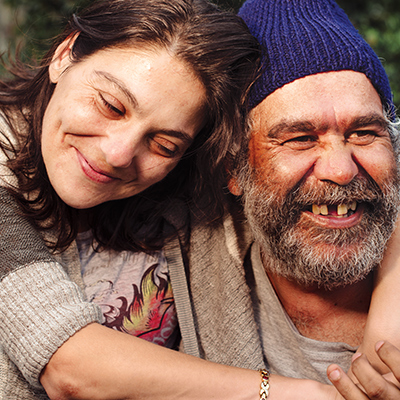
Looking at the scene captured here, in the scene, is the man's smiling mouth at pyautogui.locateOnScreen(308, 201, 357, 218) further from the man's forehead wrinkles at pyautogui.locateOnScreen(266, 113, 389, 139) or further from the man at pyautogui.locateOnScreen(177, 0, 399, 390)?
the man's forehead wrinkles at pyautogui.locateOnScreen(266, 113, 389, 139)

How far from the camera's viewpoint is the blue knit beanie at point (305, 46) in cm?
214

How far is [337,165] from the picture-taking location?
2059 mm

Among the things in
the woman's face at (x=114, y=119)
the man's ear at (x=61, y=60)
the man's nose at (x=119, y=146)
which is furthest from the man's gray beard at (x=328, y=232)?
the man's ear at (x=61, y=60)

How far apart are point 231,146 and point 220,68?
0.43 meters

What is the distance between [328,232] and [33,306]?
1.35m

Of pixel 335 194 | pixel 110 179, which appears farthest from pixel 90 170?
pixel 335 194

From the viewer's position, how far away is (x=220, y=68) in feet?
7.03

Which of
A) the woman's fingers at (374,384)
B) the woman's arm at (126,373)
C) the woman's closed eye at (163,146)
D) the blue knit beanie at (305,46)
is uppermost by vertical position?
the blue knit beanie at (305,46)

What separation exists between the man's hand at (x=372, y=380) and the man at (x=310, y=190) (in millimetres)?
505

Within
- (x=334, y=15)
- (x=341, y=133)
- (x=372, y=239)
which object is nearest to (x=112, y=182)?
(x=341, y=133)

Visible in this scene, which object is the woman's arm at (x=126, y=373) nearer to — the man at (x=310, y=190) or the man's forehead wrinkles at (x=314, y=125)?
the man at (x=310, y=190)

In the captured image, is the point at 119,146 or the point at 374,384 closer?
the point at 374,384

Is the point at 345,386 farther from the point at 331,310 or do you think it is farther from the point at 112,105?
the point at 112,105

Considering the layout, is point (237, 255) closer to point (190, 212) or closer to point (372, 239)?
point (190, 212)
